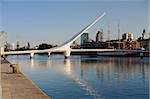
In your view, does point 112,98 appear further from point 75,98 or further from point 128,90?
point 128,90

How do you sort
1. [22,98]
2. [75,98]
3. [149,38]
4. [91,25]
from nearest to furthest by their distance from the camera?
[22,98] < [75,98] < [91,25] < [149,38]

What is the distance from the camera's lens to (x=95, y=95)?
12.4 meters

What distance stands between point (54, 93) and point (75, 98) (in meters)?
1.53

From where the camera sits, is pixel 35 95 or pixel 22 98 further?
pixel 35 95

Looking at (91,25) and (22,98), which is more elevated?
(91,25)

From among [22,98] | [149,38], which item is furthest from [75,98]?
[149,38]

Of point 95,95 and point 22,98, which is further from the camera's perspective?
point 95,95

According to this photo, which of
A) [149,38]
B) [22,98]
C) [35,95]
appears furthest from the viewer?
[149,38]

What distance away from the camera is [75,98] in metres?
11.4

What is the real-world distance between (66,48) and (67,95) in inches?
2354

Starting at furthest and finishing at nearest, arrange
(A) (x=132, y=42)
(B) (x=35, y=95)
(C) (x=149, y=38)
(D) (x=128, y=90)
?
(A) (x=132, y=42) → (C) (x=149, y=38) → (D) (x=128, y=90) → (B) (x=35, y=95)

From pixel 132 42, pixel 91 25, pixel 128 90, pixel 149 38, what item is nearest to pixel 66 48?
pixel 91 25

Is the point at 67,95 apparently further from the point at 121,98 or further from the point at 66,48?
the point at 66,48

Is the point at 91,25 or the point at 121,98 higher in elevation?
the point at 91,25
